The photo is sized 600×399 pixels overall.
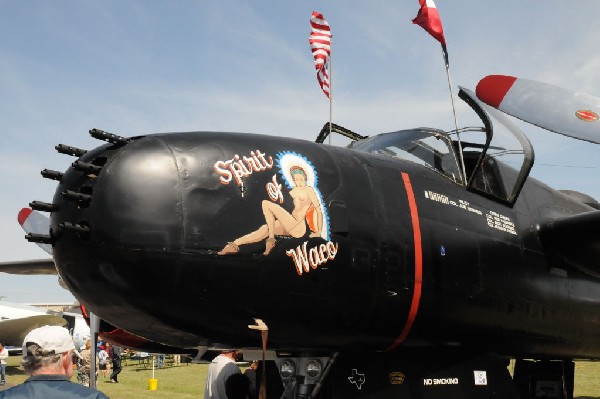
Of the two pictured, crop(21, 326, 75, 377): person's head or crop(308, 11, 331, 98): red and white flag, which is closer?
crop(21, 326, 75, 377): person's head

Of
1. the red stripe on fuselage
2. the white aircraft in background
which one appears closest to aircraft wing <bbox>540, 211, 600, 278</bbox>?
the red stripe on fuselage

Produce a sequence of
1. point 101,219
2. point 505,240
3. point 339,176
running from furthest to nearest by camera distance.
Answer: point 505,240, point 339,176, point 101,219

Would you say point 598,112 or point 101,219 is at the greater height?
point 598,112

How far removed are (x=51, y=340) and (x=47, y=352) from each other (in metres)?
0.06

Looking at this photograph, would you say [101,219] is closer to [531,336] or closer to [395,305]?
[395,305]

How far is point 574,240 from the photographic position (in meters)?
7.37

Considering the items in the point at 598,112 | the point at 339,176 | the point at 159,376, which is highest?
the point at 598,112

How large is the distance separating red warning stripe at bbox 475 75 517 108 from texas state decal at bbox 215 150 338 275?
9.65 feet

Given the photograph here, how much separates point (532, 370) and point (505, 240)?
2432 millimetres

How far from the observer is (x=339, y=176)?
18.4 feet

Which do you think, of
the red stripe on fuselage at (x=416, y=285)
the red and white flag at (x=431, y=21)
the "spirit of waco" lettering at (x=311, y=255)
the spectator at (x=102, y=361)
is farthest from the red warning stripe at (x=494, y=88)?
the spectator at (x=102, y=361)

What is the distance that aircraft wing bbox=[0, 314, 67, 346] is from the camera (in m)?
40.8

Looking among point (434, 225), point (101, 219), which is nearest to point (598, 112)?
point (434, 225)

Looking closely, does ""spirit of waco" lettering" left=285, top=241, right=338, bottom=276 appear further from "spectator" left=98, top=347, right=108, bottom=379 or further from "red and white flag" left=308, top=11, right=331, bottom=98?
"spectator" left=98, top=347, right=108, bottom=379
